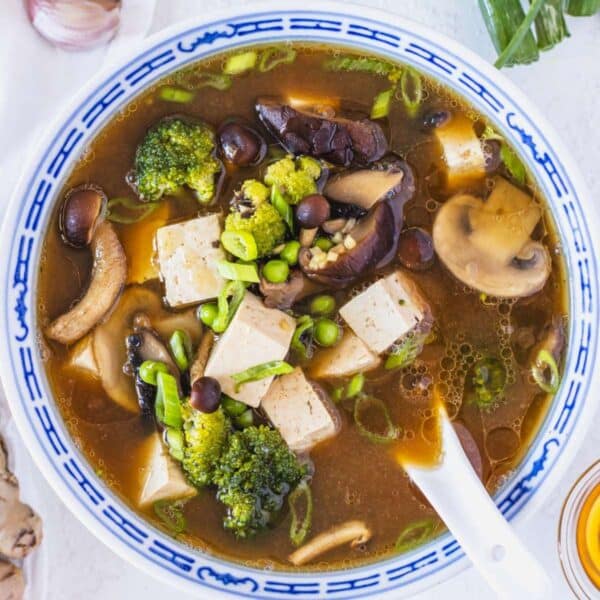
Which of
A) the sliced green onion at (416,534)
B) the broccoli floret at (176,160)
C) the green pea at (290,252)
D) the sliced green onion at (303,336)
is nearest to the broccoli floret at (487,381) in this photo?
the sliced green onion at (416,534)

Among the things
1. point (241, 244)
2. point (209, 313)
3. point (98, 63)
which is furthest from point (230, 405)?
point (98, 63)

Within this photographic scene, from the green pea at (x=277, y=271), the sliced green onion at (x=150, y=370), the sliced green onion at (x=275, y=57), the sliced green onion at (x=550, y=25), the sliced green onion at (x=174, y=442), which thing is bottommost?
the sliced green onion at (x=174, y=442)

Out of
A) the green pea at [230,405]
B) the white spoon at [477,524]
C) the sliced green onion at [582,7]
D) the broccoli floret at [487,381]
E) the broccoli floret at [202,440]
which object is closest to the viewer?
the white spoon at [477,524]

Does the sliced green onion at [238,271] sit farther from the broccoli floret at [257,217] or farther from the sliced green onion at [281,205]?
the sliced green onion at [281,205]

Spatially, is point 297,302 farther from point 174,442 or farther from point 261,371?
point 174,442

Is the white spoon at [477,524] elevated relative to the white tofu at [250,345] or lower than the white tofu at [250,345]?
lower

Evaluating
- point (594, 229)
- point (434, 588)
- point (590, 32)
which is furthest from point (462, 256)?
point (434, 588)
